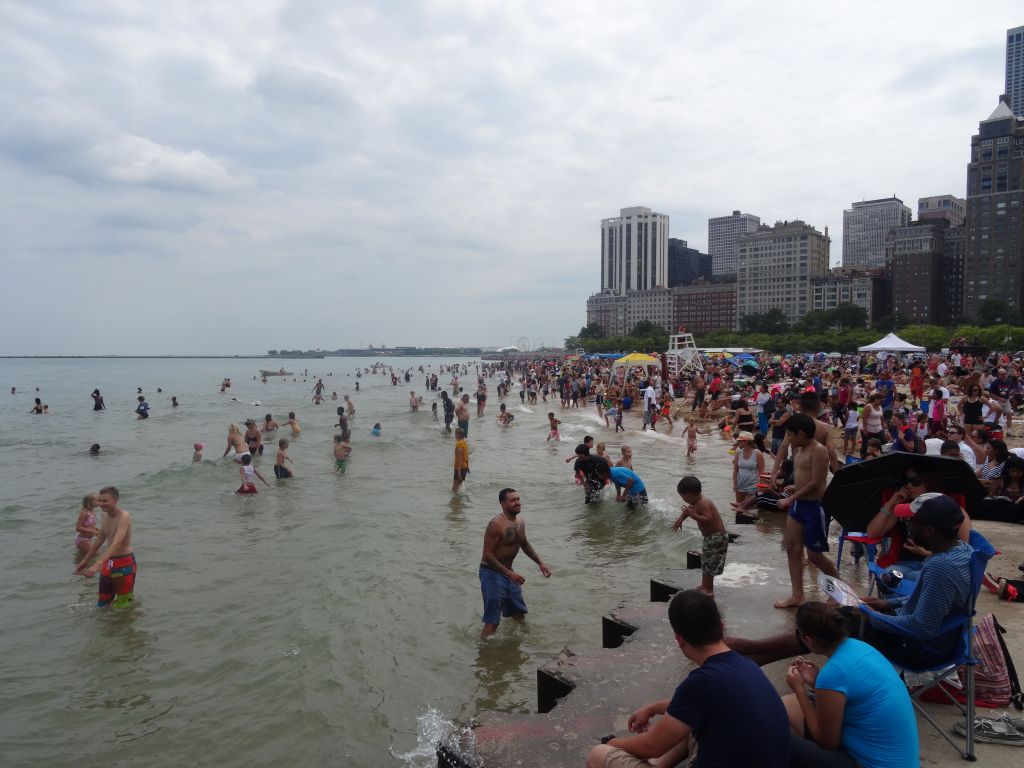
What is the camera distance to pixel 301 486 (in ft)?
49.8

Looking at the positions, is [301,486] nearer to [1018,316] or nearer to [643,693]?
[643,693]

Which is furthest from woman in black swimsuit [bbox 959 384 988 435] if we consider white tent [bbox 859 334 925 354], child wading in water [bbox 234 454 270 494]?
white tent [bbox 859 334 925 354]

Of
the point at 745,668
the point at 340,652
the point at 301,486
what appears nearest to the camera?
the point at 745,668

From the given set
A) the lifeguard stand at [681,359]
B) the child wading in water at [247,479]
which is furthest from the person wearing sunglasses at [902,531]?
the lifeguard stand at [681,359]

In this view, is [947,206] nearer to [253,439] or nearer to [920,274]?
[920,274]

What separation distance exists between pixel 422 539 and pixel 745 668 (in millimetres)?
8346

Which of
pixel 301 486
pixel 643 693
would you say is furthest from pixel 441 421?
pixel 643 693

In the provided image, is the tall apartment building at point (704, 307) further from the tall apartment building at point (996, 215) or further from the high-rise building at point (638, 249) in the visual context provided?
the tall apartment building at point (996, 215)

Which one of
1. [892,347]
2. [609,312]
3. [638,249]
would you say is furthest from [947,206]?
[892,347]

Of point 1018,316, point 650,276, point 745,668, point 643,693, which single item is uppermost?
point 650,276

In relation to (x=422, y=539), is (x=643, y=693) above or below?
above

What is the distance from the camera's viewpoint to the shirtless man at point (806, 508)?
5090mm

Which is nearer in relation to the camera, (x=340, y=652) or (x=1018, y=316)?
(x=340, y=652)

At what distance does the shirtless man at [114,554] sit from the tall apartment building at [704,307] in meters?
147
